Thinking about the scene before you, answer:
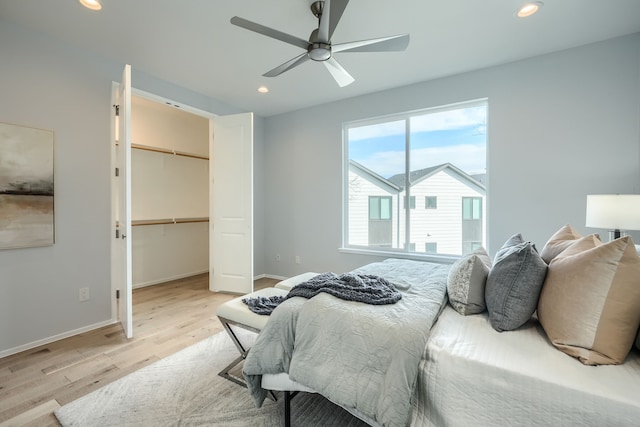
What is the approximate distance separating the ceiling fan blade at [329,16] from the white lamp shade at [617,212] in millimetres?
2368

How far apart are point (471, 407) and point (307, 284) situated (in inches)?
39.7

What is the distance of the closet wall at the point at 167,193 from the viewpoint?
13.8ft

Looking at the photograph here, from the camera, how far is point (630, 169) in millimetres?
2516

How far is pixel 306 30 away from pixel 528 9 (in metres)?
1.75

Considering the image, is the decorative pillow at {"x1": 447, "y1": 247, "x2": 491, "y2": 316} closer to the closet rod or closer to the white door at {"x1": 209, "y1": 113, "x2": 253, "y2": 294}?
the white door at {"x1": 209, "y1": 113, "x2": 253, "y2": 294}

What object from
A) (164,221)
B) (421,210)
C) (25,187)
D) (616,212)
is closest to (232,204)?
(164,221)

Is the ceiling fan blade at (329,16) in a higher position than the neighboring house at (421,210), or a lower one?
higher

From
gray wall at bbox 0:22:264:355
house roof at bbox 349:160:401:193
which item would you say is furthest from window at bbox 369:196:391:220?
gray wall at bbox 0:22:264:355

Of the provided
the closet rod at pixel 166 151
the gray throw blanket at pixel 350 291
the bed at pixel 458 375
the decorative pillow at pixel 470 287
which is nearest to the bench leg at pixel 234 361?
the gray throw blanket at pixel 350 291

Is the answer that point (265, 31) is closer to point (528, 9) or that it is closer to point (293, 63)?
point (293, 63)

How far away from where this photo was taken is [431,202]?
3627mm

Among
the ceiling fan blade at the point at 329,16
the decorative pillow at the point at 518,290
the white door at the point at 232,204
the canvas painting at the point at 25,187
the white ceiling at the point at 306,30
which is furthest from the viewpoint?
the white door at the point at 232,204

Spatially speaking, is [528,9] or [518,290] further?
[528,9]

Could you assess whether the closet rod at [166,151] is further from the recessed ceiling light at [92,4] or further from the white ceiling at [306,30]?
the recessed ceiling light at [92,4]
